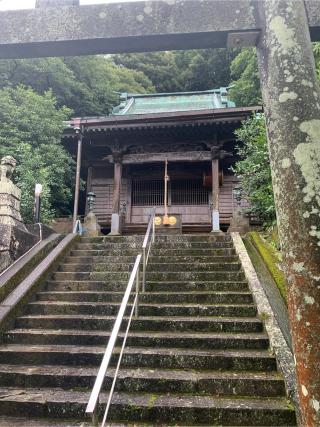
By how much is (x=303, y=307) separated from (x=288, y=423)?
90.4 inches

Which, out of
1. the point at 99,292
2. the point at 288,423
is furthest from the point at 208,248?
the point at 288,423

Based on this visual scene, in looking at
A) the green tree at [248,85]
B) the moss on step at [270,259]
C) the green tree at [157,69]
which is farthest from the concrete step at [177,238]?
the green tree at [157,69]

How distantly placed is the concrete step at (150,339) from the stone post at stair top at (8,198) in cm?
211

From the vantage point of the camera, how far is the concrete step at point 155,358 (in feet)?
13.3

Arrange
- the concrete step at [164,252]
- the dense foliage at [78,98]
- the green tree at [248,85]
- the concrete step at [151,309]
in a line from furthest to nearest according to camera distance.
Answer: the green tree at [248,85] → the dense foliage at [78,98] → the concrete step at [164,252] → the concrete step at [151,309]

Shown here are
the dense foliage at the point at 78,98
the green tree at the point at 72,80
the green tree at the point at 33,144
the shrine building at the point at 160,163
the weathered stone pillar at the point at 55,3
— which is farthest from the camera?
the green tree at the point at 72,80

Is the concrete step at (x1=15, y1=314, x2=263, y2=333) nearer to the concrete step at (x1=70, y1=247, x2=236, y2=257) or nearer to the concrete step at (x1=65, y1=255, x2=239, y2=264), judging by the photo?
the concrete step at (x1=65, y1=255, x2=239, y2=264)

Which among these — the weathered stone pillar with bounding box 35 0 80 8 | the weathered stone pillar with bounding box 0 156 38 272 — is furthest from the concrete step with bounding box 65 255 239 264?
the weathered stone pillar with bounding box 35 0 80 8

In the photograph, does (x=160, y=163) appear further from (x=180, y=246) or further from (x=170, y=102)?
(x=170, y=102)

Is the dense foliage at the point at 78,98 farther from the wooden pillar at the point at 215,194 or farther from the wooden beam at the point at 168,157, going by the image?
the wooden beam at the point at 168,157

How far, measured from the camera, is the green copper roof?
59.9 feet

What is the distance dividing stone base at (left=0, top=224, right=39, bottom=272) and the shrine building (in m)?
4.78

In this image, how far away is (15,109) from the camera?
10812 mm

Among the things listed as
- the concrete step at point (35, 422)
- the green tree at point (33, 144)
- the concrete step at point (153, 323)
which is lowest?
the concrete step at point (35, 422)
